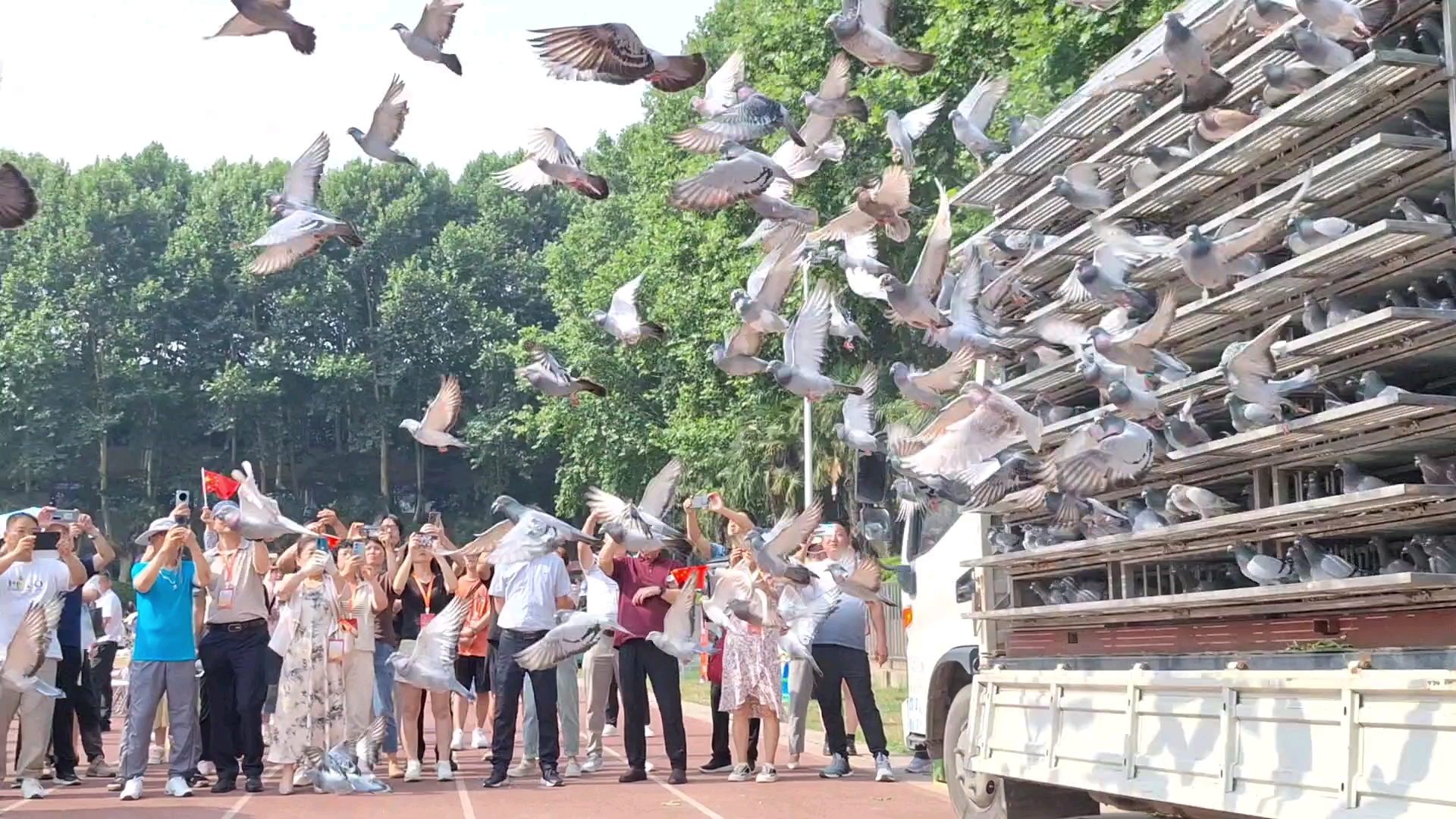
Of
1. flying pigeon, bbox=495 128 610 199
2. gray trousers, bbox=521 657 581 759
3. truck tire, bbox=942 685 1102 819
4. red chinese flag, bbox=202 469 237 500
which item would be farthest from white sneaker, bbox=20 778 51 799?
truck tire, bbox=942 685 1102 819

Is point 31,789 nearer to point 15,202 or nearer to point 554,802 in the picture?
point 554,802

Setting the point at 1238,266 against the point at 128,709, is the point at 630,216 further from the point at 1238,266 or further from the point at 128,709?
the point at 1238,266

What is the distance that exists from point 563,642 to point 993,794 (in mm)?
3836

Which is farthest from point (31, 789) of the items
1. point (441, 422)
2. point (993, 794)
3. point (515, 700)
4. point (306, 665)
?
point (993, 794)

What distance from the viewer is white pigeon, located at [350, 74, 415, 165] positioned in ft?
35.8

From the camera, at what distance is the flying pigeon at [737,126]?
428 inches

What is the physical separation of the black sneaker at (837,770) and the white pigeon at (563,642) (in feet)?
8.04

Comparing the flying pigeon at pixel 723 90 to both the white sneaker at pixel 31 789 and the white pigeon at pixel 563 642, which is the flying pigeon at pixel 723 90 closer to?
the white pigeon at pixel 563 642

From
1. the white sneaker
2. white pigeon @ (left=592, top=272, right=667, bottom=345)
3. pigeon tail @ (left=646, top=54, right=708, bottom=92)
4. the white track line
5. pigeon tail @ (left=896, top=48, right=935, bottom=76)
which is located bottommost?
the white track line

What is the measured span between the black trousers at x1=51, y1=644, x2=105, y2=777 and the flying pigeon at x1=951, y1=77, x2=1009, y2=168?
7.93 meters

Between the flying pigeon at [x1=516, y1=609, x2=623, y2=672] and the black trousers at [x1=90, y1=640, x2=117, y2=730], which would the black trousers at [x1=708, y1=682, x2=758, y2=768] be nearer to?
the flying pigeon at [x1=516, y1=609, x2=623, y2=672]

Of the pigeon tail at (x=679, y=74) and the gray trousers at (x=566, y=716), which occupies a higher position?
the pigeon tail at (x=679, y=74)

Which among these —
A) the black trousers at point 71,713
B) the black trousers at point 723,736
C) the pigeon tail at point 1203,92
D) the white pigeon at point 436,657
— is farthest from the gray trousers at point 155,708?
the pigeon tail at point 1203,92

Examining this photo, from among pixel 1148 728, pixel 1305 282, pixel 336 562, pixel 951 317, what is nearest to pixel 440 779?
pixel 336 562
